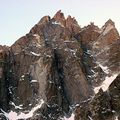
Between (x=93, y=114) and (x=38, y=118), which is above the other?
(x=38, y=118)

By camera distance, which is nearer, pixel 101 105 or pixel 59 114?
pixel 101 105

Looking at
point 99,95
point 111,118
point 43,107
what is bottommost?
Result: point 111,118

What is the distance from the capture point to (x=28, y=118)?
195750 millimetres

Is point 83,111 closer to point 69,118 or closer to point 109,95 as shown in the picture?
point 109,95

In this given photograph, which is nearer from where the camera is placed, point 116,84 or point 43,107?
point 116,84

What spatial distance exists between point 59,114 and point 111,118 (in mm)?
53796

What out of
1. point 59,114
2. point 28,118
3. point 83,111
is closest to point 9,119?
point 28,118

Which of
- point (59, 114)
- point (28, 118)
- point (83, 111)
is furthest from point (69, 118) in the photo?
point (83, 111)

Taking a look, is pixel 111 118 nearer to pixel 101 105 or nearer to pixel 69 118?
pixel 101 105

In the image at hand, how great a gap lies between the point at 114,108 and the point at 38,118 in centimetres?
4872

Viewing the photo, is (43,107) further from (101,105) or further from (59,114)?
(101,105)

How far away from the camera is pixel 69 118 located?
198m

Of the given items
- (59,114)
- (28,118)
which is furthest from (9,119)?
(59,114)

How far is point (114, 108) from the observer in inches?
6058
